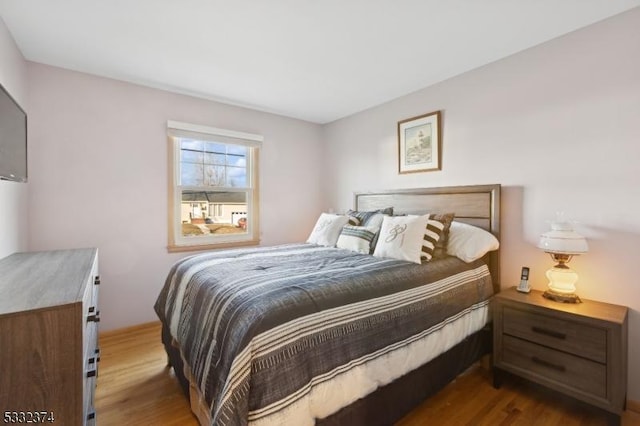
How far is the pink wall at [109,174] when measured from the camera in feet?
8.02

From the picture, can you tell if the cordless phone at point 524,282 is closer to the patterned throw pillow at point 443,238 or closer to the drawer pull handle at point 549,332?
the drawer pull handle at point 549,332

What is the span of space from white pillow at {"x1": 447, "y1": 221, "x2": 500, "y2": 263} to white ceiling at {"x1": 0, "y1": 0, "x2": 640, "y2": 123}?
4.68 feet

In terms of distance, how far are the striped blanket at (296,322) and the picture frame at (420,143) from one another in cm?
122

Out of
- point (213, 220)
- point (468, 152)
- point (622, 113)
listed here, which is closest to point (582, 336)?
point (622, 113)

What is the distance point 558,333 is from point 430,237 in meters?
0.94

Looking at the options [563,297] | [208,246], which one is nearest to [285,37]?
[208,246]

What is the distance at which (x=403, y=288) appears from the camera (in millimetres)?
1682

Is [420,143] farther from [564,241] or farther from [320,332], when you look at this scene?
[320,332]

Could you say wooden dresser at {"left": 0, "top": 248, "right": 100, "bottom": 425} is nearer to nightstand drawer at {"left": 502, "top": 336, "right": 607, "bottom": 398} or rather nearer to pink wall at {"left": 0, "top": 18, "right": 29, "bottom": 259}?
pink wall at {"left": 0, "top": 18, "right": 29, "bottom": 259}

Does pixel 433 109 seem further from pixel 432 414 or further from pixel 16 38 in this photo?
pixel 16 38

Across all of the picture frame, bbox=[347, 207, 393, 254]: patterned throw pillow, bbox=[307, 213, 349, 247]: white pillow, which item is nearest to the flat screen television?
bbox=[307, 213, 349, 247]: white pillow

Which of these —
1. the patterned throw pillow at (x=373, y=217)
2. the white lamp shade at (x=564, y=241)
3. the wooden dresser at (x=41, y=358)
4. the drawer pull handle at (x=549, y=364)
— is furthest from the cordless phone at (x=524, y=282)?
the wooden dresser at (x=41, y=358)

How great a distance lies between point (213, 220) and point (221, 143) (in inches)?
35.9

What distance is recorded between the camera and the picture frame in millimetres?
2834
